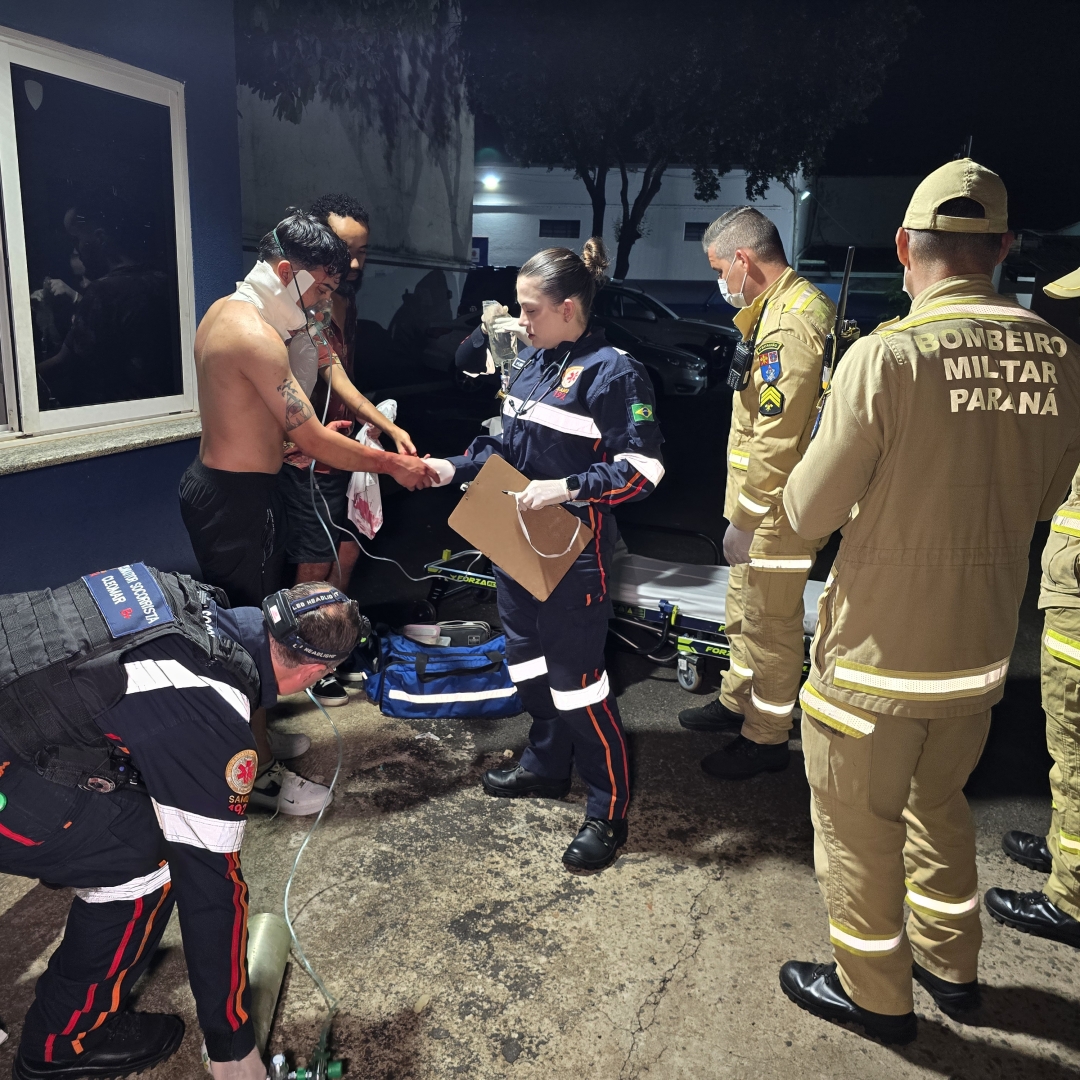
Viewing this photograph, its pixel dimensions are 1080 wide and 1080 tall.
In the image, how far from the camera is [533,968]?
2.39 metres

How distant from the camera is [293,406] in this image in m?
2.99

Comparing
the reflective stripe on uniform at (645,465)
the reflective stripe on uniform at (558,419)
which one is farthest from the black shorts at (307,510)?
the reflective stripe on uniform at (645,465)

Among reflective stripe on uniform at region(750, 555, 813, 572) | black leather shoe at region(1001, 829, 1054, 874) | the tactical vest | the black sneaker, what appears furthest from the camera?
the black sneaker

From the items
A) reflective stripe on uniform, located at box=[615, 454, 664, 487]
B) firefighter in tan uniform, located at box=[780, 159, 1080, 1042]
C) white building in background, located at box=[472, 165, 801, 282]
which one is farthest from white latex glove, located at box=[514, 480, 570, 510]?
white building in background, located at box=[472, 165, 801, 282]

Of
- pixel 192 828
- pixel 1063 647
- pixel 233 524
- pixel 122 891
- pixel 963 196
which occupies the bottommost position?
pixel 122 891

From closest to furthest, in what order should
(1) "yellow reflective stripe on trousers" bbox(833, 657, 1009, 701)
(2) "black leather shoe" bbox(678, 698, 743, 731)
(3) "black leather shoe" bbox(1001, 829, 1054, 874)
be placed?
1. (1) "yellow reflective stripe on trousers" bbox(833, 657, 1009, 701)
2. (3) "black leather shoe" bbox(1001, 829, 1054, 874)
3. (2) "black leather shoe" bbox(678, 698, 743, 731)

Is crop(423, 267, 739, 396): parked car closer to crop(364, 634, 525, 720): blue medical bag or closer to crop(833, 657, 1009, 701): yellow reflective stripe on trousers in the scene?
crop(364, 634, 525, 720): blue medical bag

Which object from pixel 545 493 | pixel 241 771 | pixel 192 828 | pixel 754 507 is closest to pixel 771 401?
pixel 754 507

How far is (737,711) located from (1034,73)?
11138 mm

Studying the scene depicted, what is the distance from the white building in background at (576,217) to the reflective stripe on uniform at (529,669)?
5.98 m

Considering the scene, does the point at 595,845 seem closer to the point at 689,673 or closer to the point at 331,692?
the point at 689,673

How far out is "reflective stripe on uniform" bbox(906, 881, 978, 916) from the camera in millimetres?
2162

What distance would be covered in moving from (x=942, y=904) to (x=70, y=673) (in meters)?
2.24

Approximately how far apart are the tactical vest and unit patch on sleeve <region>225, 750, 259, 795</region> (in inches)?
6.6
